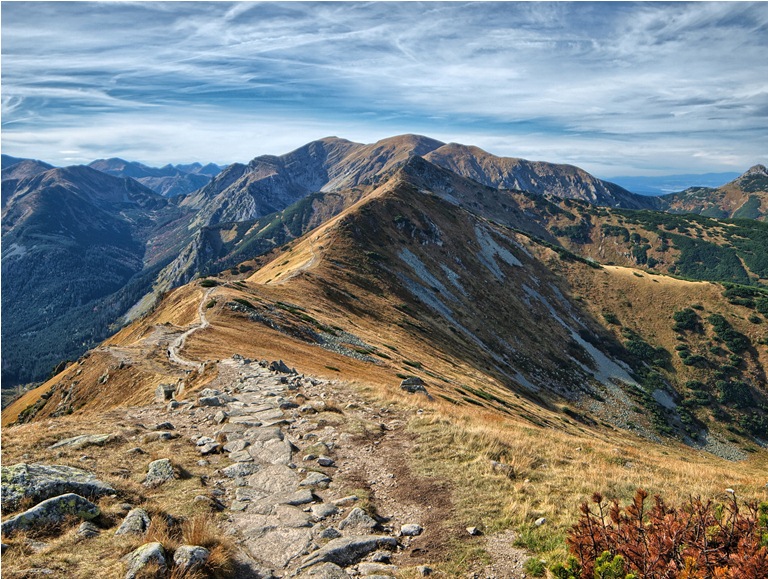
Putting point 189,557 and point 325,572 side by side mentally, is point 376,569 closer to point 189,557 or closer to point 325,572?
point 325,572

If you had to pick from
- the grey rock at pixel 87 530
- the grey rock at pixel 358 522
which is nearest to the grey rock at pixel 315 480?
the grey rock at pixel 358 522

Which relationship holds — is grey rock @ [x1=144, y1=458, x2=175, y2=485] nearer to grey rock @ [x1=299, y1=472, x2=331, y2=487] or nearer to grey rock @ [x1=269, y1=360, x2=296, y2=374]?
A: grey rock @ [x1=299, y1=472, x2=331, y2=487]

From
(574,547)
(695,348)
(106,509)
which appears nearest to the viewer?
(574,547)

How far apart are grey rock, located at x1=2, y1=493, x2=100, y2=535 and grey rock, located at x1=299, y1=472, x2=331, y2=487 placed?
222 inches

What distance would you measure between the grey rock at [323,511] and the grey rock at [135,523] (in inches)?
163

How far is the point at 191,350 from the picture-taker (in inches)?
1396

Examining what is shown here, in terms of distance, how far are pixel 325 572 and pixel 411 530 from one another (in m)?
2.66

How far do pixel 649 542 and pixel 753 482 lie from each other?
10.5 meters

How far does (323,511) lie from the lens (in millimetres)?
11617

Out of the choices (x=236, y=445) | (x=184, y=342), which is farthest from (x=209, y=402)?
(x=184, y=342)

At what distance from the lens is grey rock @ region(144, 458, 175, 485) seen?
12.8 metres

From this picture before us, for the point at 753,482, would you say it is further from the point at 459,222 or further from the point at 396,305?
the point at 459,222

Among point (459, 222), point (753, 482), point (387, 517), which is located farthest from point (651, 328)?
point (387, 517)

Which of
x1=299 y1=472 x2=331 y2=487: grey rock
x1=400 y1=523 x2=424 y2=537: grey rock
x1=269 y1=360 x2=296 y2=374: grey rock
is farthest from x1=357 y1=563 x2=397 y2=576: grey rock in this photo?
x1=269 y1=360 x2=296 y2=374: grey rock
